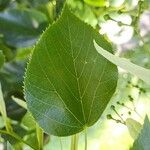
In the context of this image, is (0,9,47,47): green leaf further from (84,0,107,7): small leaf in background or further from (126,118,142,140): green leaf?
(126,118,142,140): green leaf

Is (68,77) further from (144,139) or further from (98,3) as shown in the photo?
(98,3)

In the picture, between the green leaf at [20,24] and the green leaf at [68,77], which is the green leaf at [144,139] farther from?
the green leaf at [20,24]

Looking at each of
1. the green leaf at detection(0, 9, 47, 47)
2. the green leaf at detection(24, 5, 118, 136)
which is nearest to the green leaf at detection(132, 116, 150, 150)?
the green leaf at detection(24, 5, 118, 136)

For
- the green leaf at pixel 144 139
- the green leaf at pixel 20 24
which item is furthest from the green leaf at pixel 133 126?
the green leaf at pixel 20 24

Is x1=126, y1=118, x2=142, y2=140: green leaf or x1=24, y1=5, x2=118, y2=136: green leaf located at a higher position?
x1=24, y1=5, x2=118, y2=136: green leaf

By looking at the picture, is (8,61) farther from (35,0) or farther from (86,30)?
(86,30)

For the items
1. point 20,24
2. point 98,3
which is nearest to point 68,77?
point 98,3

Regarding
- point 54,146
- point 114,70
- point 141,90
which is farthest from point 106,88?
point 54,146
